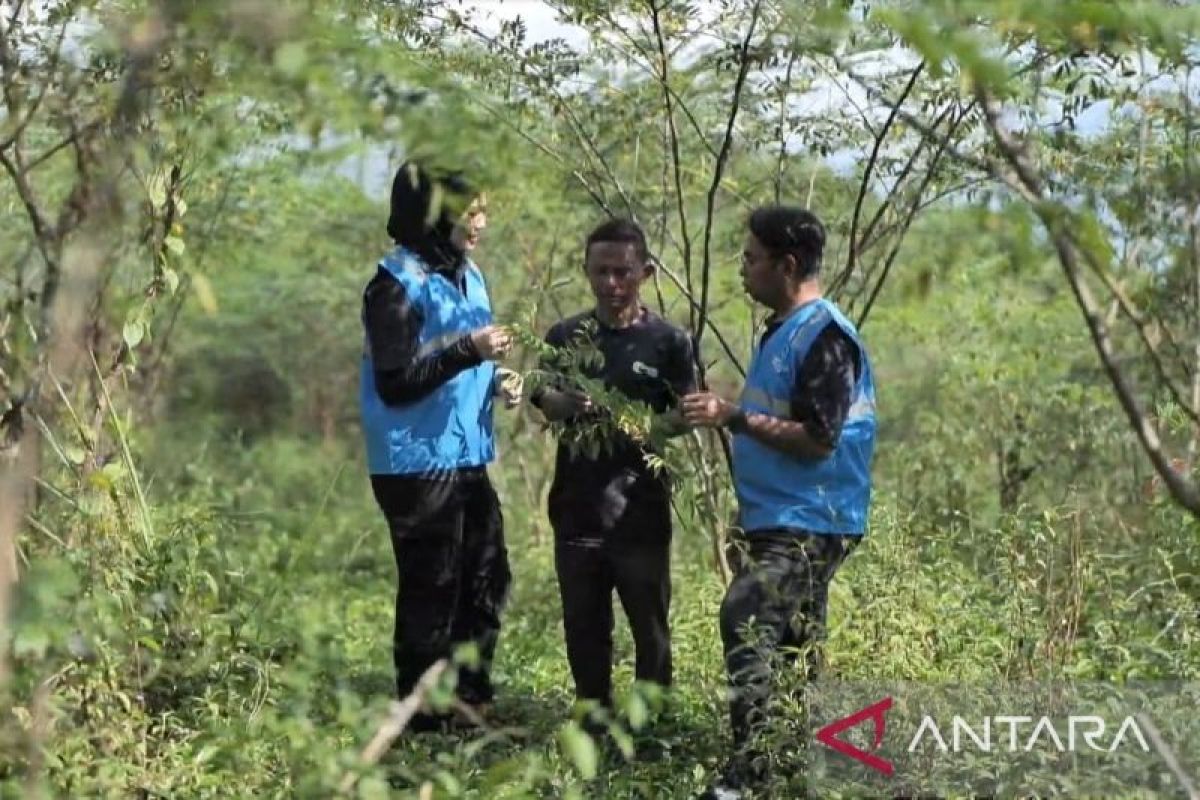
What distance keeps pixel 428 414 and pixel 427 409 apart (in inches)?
0.7

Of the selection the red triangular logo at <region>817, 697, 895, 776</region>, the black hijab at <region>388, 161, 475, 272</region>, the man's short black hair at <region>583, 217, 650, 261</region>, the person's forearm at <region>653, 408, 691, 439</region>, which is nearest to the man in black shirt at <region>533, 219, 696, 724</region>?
the man's short black hair at <region>583, 217, 650, 261</region>

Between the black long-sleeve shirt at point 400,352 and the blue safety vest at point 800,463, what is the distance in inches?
33.8

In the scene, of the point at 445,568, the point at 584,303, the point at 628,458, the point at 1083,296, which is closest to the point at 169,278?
the point at 445,568

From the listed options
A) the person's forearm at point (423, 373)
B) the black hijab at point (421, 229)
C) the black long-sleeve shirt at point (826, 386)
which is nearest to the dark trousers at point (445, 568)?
the person's forearm at point (423, 373)

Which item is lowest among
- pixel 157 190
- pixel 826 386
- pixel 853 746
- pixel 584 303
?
pixel 853 746

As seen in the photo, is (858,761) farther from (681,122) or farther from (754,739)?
(681,122)

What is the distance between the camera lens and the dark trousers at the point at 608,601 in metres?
5.26

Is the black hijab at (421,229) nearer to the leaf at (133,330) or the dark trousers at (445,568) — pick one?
the dark trousers at (445,568)

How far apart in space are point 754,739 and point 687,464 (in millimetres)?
1896

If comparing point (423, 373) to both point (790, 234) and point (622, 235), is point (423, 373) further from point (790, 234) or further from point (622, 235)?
point (790, 234)

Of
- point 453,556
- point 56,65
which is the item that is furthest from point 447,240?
point 56,65

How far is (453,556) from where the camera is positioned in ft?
17.7

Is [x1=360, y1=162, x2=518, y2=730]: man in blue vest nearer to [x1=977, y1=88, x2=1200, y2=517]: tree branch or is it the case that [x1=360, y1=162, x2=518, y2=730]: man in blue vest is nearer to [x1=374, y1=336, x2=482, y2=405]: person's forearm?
[x1=374, y1=336, x2=482, y2=405]: person's forearm

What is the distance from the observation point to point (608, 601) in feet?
17.6
